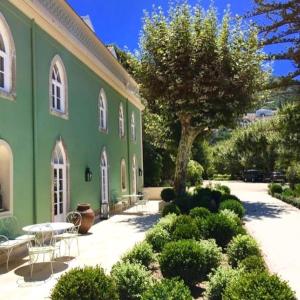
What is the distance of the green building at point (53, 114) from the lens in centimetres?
1012

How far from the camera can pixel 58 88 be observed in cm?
1356

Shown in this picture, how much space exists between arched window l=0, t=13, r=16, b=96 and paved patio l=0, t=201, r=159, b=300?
13.5 ft

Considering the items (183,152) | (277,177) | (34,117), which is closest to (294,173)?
(183,152)

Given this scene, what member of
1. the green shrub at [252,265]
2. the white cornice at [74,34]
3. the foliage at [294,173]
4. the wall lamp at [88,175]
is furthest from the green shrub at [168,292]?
the foliage at [294,173]

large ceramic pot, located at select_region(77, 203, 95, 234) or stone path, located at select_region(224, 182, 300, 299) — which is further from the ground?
large ceramic pot, located at select_region(77, 203, 95, 234)

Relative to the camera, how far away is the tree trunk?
802 inches

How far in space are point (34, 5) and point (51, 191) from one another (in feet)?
17.2

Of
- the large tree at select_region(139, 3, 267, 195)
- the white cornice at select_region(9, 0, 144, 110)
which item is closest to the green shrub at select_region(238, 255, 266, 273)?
the white cornice at select_region(9, 0, 144, 110)

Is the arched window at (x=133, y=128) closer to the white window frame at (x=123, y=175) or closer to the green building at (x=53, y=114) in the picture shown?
the white window frame at (x=123, y=175)

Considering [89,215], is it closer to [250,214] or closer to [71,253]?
[71,253]

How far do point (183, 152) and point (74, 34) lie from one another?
27.6ft

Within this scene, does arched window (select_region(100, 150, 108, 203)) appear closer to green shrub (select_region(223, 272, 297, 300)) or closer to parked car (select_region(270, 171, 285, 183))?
green shrub (select_region(223, 272, 297, 300))

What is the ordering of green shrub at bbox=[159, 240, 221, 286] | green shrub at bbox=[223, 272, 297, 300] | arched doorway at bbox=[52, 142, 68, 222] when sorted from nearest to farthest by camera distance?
green shrub at bbox=[223, 272, 297, 300], green shrub at bbox=[159, 240, 221, 286], arched doorway at bbox=[52, 142, 68, 222]

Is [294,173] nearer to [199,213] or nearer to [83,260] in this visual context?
[199,213]
